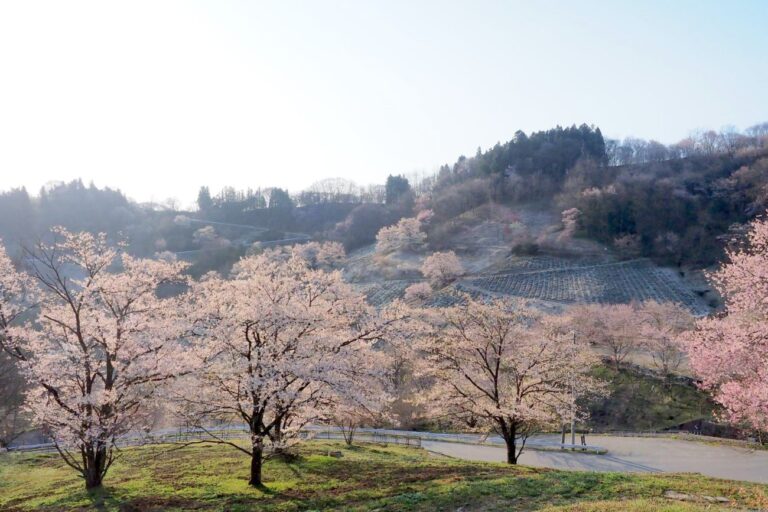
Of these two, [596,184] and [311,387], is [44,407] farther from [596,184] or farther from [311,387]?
[596,184]

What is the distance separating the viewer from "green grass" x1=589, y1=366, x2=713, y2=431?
3428cm

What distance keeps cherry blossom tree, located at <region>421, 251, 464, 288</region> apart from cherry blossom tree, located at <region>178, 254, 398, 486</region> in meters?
63.0

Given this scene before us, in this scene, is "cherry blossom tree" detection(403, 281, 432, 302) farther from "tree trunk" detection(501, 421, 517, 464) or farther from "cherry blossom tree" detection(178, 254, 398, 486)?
"cherry blossom tree" detection(178, 254, 398, 486)

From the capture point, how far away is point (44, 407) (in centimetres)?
1229

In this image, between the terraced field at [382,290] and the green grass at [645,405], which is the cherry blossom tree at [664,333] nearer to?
the green grass at [645,405]

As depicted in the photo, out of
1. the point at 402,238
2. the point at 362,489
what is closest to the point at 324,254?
the point at 402,238

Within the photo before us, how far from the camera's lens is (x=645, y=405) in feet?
118

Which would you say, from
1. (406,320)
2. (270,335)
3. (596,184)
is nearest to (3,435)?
(270,335)

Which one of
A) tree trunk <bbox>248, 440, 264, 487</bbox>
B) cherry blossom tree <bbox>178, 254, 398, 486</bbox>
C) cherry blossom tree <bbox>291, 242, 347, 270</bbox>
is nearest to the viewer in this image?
cherry blossom tree <bbox>178, 254, 398, 486</bbox>

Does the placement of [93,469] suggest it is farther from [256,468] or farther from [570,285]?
[570,285]

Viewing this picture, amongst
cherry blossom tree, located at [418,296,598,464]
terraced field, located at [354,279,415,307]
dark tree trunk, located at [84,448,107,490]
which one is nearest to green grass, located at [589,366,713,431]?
cherry blossom tree, located at [418,296,598,464]

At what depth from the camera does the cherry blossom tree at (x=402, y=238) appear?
95.7 metres

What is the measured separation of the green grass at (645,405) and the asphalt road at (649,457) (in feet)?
17.6

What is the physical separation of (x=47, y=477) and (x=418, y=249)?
79.8m
